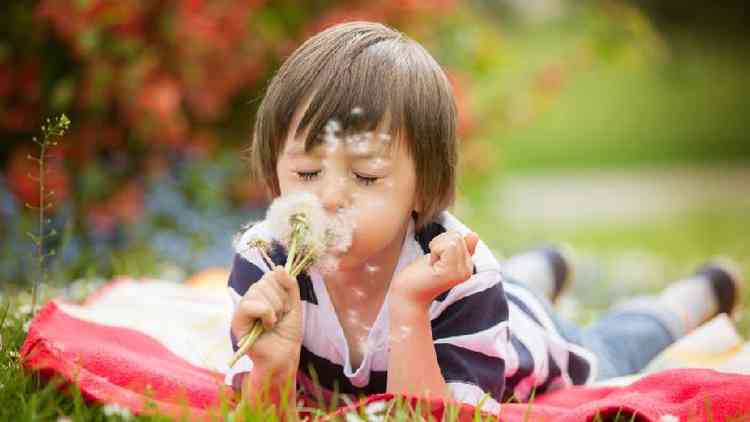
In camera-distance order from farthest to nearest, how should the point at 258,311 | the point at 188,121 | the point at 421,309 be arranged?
the point at 188,121
the point at 421,309
the point at 258,311

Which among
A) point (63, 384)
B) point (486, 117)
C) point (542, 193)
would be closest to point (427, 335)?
point (63, 384)

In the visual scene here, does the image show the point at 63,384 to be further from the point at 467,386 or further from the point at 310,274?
the point at 467,386

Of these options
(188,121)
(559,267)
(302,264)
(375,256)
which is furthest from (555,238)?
(302,264)

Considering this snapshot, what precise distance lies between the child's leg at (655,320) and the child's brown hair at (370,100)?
2.92ft

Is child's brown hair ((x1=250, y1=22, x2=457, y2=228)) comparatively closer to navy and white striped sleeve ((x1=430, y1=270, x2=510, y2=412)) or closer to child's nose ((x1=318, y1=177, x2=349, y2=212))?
child's nose ((x1=318, y1=177, x2=349, y2=212))

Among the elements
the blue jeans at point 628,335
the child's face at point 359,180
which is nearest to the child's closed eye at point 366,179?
the child's face at point 359,180

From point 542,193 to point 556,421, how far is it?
24.4 ft

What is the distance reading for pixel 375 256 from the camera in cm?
208

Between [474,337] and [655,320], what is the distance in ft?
3.64

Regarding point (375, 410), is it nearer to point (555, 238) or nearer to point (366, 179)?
point (366, 179)

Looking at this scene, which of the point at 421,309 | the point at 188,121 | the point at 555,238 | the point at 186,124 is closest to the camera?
the point at 421,309

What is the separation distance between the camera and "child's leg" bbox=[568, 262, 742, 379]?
279 centimetres

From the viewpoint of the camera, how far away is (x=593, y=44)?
532 cm

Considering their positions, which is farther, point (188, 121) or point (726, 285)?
point (188, 121)
